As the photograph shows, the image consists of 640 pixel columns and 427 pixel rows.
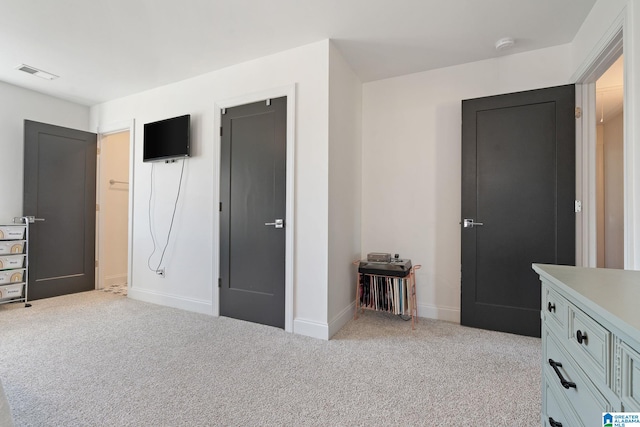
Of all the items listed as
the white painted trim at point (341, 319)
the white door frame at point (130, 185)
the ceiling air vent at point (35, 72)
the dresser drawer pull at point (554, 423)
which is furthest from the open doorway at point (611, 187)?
the ceiling air vent at point (35, 72)

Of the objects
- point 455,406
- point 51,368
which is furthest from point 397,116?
point 51,368

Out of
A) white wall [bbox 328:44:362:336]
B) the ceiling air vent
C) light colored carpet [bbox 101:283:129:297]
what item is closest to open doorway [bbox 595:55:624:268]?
white wall [bbox 328:44:362:336]

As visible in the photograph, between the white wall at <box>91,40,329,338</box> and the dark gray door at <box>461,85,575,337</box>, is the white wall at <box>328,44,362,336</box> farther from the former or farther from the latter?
the dark gray door at <box>461,85,575,337</box>

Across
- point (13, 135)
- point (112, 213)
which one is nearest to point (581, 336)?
point (112, 213)

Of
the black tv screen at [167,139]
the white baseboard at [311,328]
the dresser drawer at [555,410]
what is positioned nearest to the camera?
the dresser drawer at [555,410]

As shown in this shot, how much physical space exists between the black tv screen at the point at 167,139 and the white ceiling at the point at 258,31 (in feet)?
1.81

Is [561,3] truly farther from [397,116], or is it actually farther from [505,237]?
[505,237]

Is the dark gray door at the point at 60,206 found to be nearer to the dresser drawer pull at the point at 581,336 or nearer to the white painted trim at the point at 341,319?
the white painted trim at the point at 341,319

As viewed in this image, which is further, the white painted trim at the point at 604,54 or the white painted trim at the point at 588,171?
the white painted trim at the point at 588,171

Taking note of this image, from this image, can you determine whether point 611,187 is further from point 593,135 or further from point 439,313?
point 439,313

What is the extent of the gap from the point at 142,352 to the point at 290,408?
1364 mm

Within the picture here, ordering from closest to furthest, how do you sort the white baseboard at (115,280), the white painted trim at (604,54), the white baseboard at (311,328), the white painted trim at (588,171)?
the white painted trim at (604,54) → the white painted trim at (588,171) → the white baseboard at (311,328) → the white baseboard at (115,280)

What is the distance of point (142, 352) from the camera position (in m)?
2.24

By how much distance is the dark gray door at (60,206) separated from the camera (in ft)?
12.0
